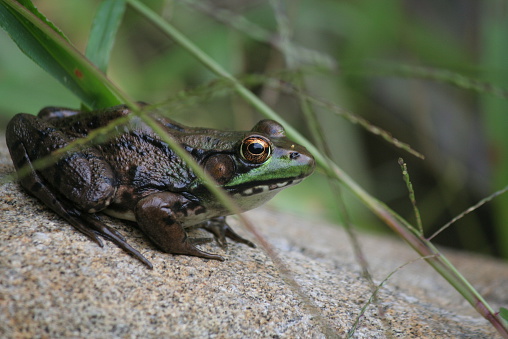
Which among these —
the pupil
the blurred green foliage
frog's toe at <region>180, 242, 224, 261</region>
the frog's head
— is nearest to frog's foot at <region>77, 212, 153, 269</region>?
frog's toe at <region>180, 242, 224, 261</region>

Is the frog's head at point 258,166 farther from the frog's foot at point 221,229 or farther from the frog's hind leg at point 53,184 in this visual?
the frog's hind leg at point 53,184

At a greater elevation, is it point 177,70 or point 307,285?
point 177,70

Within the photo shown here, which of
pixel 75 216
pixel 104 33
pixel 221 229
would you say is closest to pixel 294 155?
pixel 221 229

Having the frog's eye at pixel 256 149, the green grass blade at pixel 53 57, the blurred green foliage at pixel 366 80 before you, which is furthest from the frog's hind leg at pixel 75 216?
the blurred green foliage at pixel 366 80

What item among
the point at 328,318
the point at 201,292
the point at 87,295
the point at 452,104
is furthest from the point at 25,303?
the point at 452,104

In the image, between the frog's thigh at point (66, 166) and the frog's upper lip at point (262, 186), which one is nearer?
the frog's thigh at point (66, 166)

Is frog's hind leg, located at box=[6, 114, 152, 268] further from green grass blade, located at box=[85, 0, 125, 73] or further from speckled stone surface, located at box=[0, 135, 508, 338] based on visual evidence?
green grass blade, located at box=[85, 0, 125, 73]

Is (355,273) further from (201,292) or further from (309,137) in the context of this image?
(309,137)
